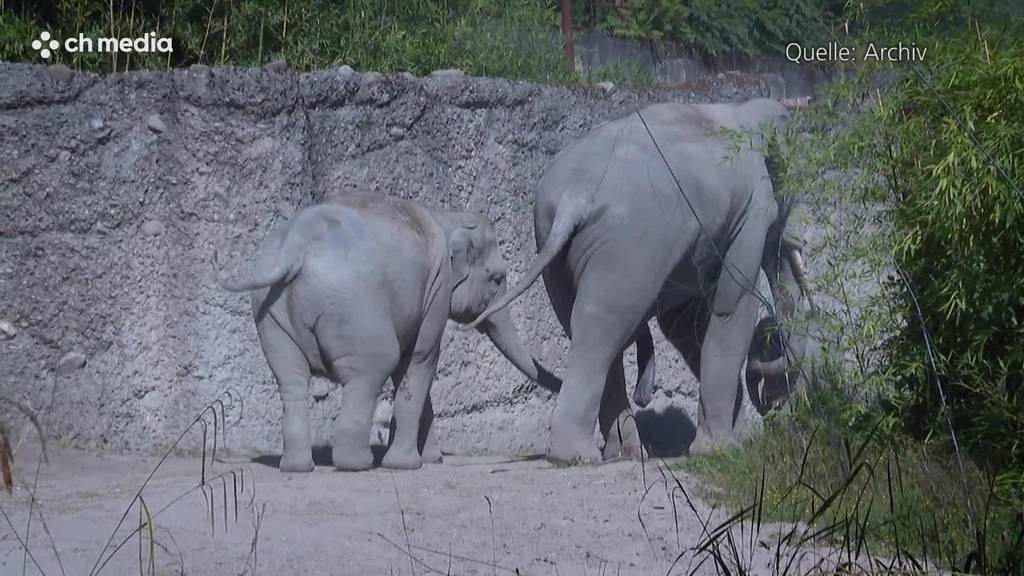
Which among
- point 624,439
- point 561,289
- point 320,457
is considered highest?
point 561,289

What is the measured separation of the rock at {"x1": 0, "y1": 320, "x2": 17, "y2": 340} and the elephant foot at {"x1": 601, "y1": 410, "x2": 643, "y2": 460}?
3.10 m

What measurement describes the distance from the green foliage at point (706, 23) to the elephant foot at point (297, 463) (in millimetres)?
6477

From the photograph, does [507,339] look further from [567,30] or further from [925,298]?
[567,30]

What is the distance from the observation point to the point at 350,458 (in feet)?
23.2

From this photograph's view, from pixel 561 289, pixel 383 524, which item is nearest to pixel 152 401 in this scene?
pixel 561 289

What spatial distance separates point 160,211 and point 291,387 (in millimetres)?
1740

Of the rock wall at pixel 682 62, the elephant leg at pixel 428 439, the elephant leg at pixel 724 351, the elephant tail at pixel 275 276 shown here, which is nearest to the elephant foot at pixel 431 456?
the elephant leg at pixel 428 439

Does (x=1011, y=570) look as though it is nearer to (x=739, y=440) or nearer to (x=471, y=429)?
(x=739, y=440)

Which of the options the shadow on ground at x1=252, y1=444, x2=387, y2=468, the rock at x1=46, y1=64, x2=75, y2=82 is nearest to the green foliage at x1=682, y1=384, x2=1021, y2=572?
the shadow on ground at x1=252, y1=444, x2=387, y2=468

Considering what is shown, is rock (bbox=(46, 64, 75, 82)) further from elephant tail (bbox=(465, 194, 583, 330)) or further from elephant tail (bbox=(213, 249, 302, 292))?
elephant tail (bbox=(465, 194, 583, 330))

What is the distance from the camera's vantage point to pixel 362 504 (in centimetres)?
584

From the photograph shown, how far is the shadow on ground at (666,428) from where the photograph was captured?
9.38 meters

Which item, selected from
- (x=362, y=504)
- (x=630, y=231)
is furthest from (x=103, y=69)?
(x=362, y=504)

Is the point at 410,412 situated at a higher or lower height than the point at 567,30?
lower
